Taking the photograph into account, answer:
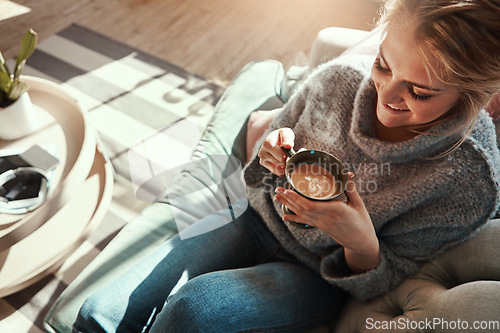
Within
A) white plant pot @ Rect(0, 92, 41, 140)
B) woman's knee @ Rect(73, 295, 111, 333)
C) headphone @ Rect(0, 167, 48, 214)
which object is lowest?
woman's knee @ Rect(73, 295, 111, 333)

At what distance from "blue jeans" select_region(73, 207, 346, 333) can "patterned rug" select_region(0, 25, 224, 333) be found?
1.80 feet

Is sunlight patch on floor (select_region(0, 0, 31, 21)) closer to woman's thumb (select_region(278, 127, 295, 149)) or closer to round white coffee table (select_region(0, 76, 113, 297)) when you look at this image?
round white coffee table (select_region(0, 76, 113, 297))

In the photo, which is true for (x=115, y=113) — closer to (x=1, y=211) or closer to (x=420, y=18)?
(x=1, y=211)

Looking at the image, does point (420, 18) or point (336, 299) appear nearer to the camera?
point (420, 18)

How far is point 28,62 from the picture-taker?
2143 millimetres

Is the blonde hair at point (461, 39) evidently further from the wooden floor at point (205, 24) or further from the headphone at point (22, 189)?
the wooden floor at point (205, 24)

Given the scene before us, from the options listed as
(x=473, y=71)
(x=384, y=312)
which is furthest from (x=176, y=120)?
(x=473, y=71)

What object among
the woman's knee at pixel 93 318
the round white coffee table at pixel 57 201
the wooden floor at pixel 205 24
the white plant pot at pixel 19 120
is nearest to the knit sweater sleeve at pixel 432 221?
the woman's knee at pixel 93 318

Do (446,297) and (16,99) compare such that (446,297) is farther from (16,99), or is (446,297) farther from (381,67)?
(16,99)

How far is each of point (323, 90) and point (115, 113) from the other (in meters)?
1.25

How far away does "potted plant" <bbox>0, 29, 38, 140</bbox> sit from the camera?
Answer: 1.20 metres

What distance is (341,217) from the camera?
76 centimetres

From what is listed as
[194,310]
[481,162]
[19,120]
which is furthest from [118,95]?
[481,162]

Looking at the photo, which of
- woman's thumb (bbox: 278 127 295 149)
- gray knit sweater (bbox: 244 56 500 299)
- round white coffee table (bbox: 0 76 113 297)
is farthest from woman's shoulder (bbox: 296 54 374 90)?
round white coffee table (bbox: 0 76 113 297)
